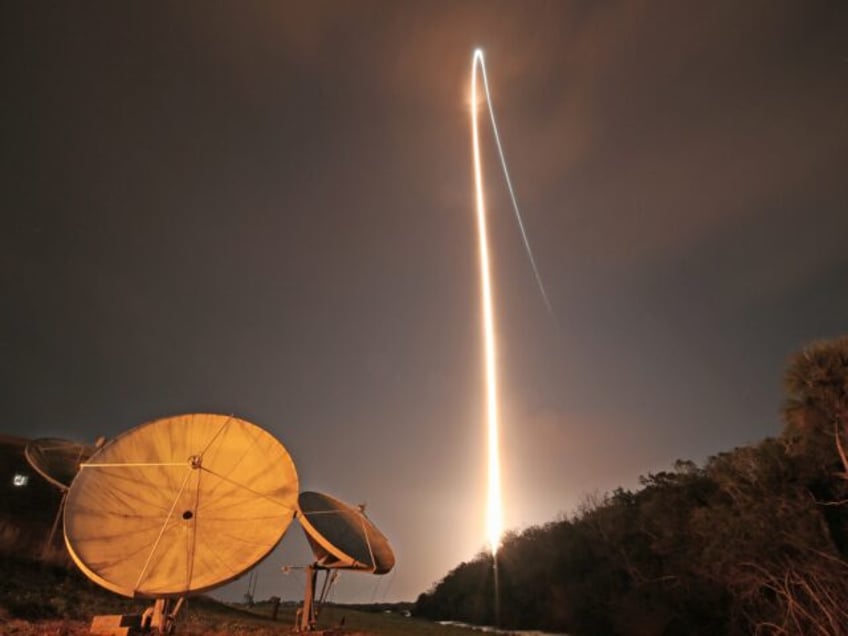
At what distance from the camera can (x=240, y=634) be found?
19.4m

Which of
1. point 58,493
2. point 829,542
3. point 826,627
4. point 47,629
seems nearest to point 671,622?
point 829,542

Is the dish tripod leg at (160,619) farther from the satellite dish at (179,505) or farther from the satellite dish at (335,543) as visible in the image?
the satellite dish at (335,543)

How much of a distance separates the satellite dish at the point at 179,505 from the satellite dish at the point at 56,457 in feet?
41.9

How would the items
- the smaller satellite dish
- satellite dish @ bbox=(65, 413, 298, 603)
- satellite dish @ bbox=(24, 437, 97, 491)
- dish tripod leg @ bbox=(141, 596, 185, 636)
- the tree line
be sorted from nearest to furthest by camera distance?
1. satellite dish @ bbox=(65, 413, 298, 603)
2. dish tripod leg @ bbox=(141, 596, 185, 636)
3. the smaller satellite dish
4. the tree line
5. satellite dish @ bbox=(24, 437, 97, 491)

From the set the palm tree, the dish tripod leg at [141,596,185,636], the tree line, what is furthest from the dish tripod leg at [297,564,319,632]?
the palm tree

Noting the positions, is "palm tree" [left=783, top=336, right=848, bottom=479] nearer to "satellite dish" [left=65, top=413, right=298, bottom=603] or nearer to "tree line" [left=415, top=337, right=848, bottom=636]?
"tree line" [left=415, top=337, right=848, bottom=636]

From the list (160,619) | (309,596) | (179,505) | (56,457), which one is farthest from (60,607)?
(179,505)

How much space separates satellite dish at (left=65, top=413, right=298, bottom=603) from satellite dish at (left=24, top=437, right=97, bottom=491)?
12780 millimetres

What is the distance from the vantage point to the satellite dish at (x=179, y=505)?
40.7 ft

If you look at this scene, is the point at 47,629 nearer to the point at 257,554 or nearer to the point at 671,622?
the point at 257,554

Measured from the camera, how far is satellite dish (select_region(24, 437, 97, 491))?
2497 cm

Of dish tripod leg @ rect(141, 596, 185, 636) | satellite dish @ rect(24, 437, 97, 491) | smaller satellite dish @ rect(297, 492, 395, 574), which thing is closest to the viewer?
dish tripod leg @ rect(141, 596, 185, 636)

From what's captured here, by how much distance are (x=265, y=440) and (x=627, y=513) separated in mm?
39861

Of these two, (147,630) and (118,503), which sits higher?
(118,503)
